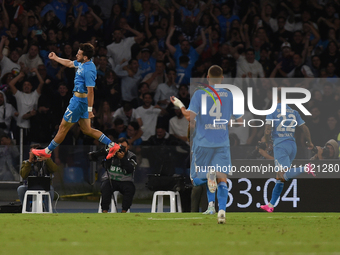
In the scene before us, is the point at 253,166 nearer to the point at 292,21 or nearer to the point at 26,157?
the point at 26,157

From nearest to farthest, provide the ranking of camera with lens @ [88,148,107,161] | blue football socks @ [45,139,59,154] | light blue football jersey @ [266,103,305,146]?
blue football socks @ [45,139,59,154], light blue football jersey @ [266,103,305,146], camera with lens @ [88,148,107,161]

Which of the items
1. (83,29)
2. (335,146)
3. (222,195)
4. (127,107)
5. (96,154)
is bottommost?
(222,195)

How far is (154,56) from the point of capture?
16.0m

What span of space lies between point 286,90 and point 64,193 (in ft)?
18.9

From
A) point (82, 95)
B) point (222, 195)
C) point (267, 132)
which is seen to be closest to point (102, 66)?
point (267, 132)

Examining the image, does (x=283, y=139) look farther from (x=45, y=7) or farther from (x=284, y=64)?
(x=45, y=7)

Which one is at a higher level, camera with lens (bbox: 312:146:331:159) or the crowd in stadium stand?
the crowd in stadium stand

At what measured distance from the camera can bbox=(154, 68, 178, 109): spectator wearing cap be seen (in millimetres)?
15273

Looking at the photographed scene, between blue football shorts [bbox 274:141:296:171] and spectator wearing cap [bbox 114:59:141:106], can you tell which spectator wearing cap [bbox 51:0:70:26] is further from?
blue football shorts [bbox 274:141:296:171]

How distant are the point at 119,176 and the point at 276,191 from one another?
3.19m

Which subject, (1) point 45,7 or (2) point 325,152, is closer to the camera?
(2) point 325,152

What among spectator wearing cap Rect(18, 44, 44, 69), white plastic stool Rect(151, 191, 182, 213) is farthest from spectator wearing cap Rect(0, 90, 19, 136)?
white plastic stool Rect(151, 191, 182, 213)
